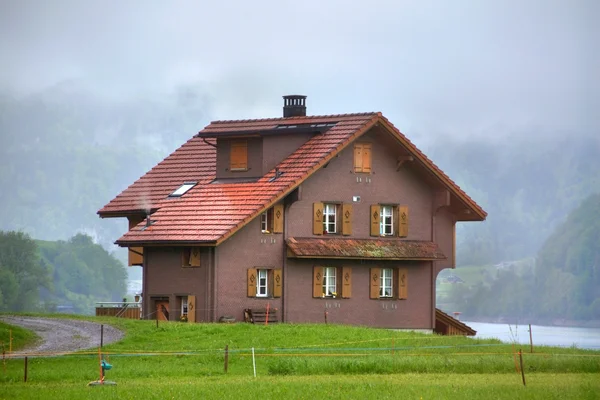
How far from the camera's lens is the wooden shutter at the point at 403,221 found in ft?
231

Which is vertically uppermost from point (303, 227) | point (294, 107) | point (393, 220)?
point (294, 107)

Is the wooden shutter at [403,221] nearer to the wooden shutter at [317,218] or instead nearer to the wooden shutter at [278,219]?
the wooden shutter at [317,218]

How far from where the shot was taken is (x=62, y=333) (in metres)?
57.8

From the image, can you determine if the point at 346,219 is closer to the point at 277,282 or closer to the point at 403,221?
the point at 403,221

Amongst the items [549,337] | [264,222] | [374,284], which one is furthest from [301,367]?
[549,337]

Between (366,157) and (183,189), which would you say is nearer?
(366,157)

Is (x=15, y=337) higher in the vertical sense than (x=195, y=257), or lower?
lower

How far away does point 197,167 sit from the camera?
7444cm

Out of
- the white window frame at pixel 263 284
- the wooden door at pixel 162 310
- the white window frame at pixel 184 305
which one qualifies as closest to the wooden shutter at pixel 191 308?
the white window frame at pixel 184 305

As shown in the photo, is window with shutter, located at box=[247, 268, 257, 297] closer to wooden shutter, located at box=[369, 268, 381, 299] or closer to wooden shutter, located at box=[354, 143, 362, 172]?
wooden shutter, located at box=[369, 268, 381, 299]

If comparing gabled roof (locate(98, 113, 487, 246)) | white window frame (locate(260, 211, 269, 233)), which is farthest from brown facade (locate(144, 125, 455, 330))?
gabled roof (locate(98, 113, 487, 246))

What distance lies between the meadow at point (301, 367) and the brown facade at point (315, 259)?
4.80 metres

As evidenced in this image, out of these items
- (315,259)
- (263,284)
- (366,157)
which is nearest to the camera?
(263,284)

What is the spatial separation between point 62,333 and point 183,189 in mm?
15463
